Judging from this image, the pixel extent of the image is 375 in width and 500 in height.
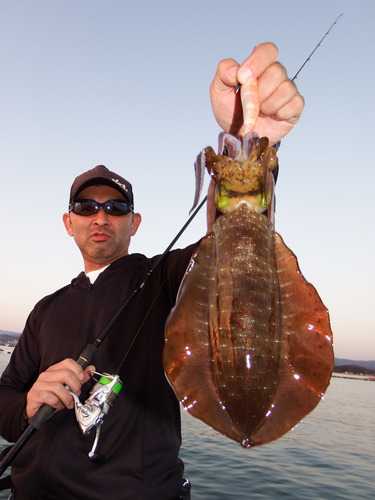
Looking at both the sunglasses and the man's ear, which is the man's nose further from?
the man's ear

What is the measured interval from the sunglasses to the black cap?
0.33 ft

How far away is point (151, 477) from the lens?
316 centimetres

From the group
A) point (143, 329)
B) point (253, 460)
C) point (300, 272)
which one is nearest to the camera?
point (300, 272)

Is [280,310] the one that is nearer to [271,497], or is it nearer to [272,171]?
[272,171]

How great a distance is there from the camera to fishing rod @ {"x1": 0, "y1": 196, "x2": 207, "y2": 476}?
3.16 meters

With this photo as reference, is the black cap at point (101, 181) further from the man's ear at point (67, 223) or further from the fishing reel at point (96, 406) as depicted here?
the fishing reel at point (96, 406)

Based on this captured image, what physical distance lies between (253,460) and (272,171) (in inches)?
636

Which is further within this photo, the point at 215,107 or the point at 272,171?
the point at 215,107

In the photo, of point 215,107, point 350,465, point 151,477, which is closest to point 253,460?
point 350,465

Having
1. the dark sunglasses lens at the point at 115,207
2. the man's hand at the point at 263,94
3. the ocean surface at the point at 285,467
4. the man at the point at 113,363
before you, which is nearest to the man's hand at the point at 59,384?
the man at the point at 113,363

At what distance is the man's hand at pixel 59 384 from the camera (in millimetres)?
3047

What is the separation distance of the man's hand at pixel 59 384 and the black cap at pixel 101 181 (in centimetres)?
220

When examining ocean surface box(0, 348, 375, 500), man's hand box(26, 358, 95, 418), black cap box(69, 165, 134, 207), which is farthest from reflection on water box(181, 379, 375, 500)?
man's hand box(26, 358, 95, 418)

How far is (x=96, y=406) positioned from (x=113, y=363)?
0.65 m
